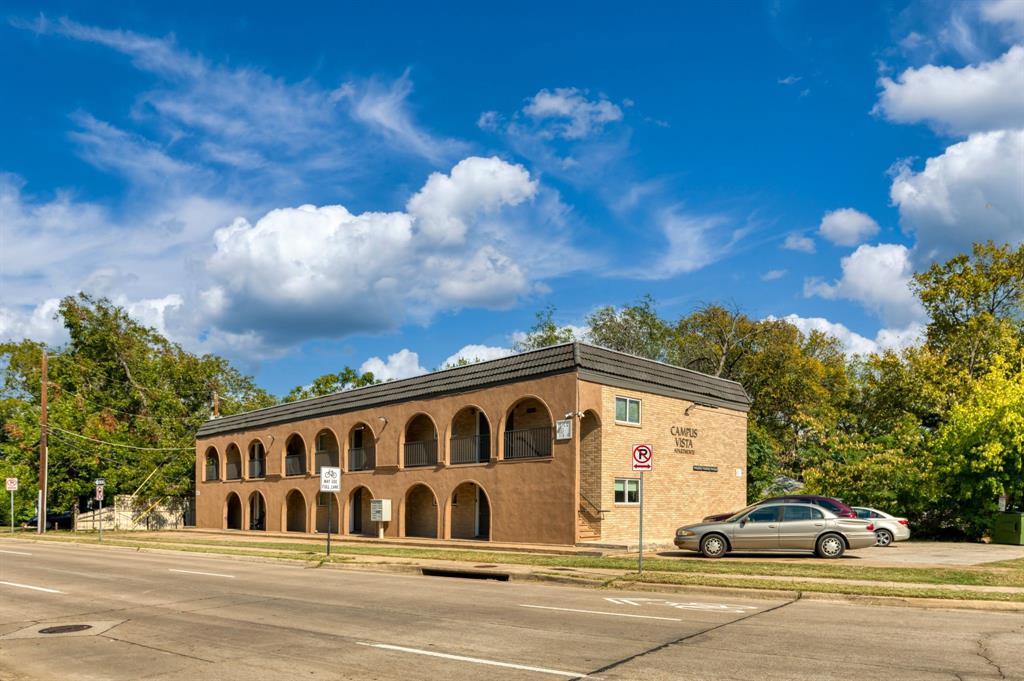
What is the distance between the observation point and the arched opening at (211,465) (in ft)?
164

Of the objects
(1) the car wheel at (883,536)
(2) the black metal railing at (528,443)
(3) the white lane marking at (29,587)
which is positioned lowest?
(1) the car wheel at (883,536)

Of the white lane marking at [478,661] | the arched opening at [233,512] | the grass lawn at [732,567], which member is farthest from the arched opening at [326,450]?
the white lane marking at [478,661]

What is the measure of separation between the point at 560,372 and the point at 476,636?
1710cm

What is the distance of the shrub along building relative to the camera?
27.7 meters

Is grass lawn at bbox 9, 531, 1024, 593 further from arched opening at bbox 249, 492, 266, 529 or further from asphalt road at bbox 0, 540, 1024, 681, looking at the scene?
arched opening at bbox 249, 492, 266, 529

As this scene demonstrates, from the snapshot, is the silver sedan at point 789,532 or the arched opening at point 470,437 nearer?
the silver sedan at point 789,532

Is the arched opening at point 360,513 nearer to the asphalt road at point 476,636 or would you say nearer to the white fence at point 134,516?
the asphalt road at point 476,636

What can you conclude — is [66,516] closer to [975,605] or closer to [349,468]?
[349,468]

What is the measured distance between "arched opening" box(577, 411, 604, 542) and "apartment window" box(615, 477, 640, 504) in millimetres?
923

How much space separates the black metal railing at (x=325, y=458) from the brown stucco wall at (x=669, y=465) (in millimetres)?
15785

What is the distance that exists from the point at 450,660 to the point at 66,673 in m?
4.11

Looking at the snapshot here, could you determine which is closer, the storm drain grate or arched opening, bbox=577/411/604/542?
the storm drain grate

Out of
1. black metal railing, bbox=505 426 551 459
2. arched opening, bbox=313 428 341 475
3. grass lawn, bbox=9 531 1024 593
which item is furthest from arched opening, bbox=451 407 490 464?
arched opening, bbox=313 428 341 475

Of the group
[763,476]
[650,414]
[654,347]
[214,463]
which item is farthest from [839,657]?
[654,347]
